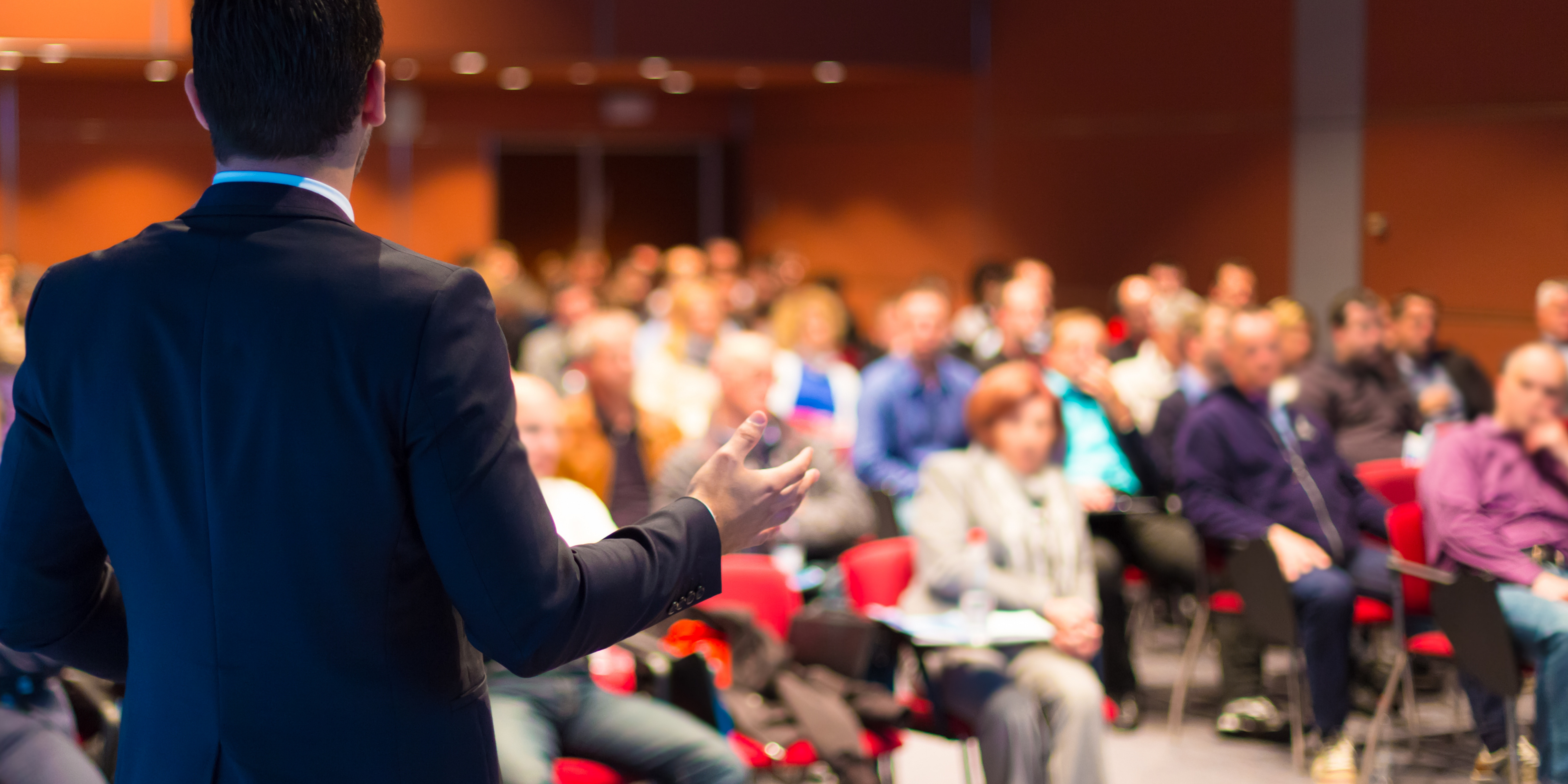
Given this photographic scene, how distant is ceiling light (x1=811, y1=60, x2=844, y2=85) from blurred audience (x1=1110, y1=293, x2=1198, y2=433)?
4227mm

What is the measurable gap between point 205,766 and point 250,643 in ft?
0.39

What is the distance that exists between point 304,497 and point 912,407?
16.7 feet

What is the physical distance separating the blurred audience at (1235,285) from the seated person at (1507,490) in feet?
11.5

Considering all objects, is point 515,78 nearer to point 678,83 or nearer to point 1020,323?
point 678,83

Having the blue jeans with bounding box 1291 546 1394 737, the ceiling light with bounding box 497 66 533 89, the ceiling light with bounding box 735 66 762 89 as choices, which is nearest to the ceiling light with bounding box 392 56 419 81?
the ceiling light with bounding box 497 66 533 89

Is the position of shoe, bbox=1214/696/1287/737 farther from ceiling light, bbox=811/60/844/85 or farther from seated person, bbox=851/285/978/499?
ceiling light, bbox=811/60/844/85

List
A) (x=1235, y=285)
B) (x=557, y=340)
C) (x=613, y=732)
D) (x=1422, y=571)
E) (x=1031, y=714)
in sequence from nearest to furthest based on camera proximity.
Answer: (x=613, y=732) < (x=1031, y=714) < (x=1422, y=571) < (x=557, y=340) < (x=1235, y=285)

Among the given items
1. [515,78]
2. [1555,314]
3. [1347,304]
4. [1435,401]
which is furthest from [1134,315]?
[515,78]

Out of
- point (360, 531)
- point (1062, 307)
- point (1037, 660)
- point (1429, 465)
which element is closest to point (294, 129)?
point (360, 531)

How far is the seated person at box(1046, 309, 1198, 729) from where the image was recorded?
5.33m

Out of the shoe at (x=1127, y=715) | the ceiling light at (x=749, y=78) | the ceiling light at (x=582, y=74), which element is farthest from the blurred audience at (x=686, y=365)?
the ceiling light at (x=749, y=78)

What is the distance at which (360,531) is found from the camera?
1.13 m

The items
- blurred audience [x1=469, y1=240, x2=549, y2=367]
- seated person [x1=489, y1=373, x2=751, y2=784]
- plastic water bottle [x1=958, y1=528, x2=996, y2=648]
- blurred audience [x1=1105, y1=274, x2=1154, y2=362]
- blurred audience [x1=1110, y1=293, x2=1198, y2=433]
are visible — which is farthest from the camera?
blurred audience [x1=469, y1=240, x2=549, y2=367]

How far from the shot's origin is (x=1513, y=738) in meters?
4.21
